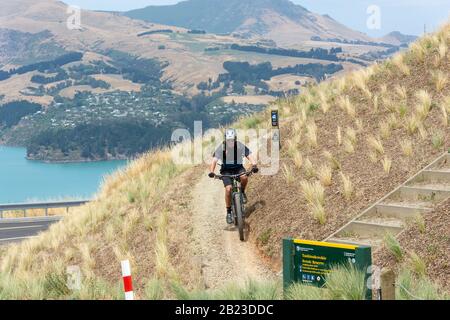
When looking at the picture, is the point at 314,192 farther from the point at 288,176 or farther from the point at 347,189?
the point at 288,176

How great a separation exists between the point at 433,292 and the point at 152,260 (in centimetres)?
801

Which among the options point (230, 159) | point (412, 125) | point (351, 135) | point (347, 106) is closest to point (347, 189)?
point (230, 159)

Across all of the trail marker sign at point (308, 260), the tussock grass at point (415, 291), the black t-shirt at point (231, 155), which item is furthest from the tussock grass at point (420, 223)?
the black t-shirt at point (231, 155)

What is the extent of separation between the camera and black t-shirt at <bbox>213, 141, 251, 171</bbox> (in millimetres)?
15031

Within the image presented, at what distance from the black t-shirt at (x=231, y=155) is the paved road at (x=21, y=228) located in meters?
14.6

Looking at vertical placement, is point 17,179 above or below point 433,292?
below

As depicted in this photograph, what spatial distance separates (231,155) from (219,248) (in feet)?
6.00

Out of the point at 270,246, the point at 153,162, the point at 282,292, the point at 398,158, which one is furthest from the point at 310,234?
the point at 153,162

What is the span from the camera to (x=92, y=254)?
17.5m

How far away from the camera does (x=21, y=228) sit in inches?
1216

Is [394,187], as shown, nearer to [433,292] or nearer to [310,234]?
[310,234]

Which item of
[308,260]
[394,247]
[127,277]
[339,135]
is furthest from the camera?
[339,135]

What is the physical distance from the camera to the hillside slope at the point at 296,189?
1426cm

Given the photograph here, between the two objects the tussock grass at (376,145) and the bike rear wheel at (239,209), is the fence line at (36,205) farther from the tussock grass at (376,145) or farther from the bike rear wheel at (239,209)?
the bike rear wheel at (239,209)
